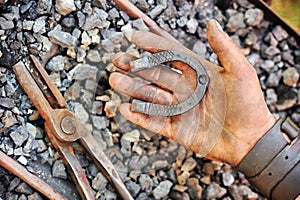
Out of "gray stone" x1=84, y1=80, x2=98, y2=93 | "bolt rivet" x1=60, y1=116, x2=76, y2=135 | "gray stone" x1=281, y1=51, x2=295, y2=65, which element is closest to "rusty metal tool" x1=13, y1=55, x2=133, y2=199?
"bolt rivet" x1=60, y1=116, x2=76, y2=135

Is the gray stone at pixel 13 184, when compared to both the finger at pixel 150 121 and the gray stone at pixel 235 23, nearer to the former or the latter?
the finger at pixel 150 121

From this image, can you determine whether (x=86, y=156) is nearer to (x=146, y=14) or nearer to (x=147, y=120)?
(x=147, y=120)

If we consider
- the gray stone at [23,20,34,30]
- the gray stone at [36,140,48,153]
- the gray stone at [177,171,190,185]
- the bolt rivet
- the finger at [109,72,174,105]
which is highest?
the finger at [109,72,174,105]

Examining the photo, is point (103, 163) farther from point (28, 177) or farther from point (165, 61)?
point (165, 61)

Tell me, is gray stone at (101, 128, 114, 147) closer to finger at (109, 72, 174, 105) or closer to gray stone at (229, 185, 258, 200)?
finger at (109, 72, 174, 105)

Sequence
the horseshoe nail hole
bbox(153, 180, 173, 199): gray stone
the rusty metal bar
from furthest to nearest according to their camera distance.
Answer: bbox(153, 180, 173, 199): gray stone, the horseshoe nail hole, the rusty metal bar

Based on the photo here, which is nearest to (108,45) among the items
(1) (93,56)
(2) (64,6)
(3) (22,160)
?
(1) (93,56)

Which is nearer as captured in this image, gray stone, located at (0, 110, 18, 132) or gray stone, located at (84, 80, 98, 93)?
gray stone, located at (0, 110, 18, 132)

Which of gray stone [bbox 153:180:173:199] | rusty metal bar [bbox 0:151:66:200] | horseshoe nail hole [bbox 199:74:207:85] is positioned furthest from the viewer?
gray stone [bbox 153:180:173:199]
